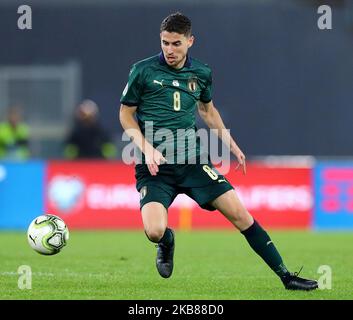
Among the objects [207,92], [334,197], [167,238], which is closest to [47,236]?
[167,238]

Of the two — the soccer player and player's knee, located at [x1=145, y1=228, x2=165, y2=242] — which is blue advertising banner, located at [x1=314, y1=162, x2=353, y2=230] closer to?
the soccer player

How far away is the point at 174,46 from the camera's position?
8484mm

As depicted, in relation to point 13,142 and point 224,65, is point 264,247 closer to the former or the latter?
point 13,142

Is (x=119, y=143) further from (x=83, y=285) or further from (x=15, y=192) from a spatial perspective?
(x=83, y=285)

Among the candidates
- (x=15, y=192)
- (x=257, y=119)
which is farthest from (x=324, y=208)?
(x=257, y=119)

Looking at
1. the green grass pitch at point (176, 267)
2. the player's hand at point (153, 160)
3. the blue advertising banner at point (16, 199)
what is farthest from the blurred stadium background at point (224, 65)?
the player's hand at point (153, 160)

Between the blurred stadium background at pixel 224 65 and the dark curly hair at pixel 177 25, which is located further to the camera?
the blurred stadium background at pixel 224 65

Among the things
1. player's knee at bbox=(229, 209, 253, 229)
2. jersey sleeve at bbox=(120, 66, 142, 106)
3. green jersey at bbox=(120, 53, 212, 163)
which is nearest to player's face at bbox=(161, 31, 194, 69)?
green jersey at bbox=(120, 53, 212, 163)

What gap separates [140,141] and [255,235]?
1215 millimetres

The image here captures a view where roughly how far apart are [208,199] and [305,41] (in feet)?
49.6

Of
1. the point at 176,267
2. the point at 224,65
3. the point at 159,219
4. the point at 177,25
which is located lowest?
the point at 176,267

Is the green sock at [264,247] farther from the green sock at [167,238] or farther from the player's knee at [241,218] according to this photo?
the green sock at [167,238]

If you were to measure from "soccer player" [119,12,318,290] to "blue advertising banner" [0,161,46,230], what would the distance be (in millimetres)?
8009

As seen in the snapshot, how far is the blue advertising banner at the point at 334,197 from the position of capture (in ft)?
54.3
